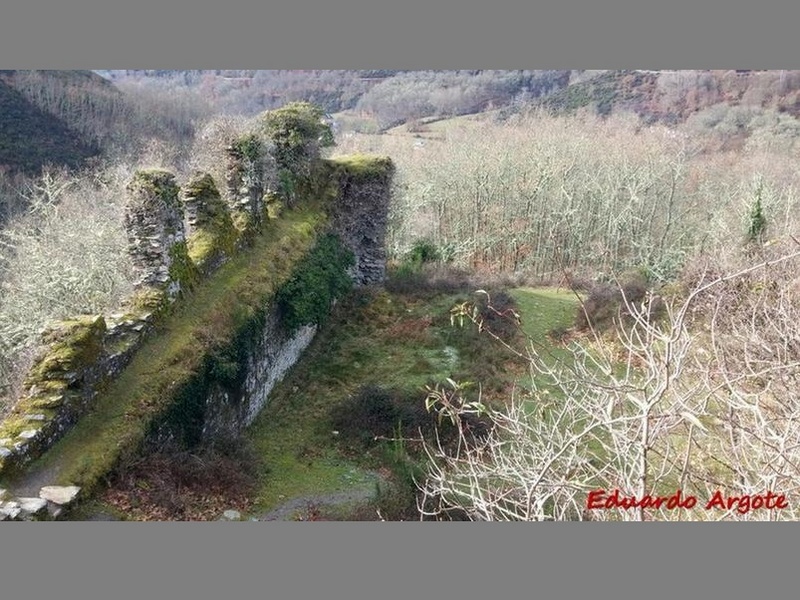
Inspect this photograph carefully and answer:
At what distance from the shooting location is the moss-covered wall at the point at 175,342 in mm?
8758

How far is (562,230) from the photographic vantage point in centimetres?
3144

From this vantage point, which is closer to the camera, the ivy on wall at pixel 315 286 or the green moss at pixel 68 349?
the green moss at pixel 68 349

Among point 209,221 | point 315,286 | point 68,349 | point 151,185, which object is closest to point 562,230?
point 315,286

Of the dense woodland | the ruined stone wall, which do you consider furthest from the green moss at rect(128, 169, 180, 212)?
the dense woodland

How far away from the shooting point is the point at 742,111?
40.3 meters

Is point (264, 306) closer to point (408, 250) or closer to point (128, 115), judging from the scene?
point (408, 250)

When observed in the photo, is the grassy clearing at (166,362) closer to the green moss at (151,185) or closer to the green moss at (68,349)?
→ the green moss at (68,349)

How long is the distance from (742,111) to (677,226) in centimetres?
1578

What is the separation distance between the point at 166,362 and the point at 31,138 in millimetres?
41023

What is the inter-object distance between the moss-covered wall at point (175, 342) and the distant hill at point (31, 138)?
3128 centimetres

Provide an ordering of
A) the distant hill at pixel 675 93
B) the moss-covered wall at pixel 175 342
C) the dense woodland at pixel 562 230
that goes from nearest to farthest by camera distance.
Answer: the dense woodland at pixel 562 230
the moss-covered wall at pixel 175 342
the distant hill at pixel 675 93

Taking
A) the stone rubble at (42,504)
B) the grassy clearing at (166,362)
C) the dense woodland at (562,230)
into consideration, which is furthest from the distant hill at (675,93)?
the stone rubble at (42,504)

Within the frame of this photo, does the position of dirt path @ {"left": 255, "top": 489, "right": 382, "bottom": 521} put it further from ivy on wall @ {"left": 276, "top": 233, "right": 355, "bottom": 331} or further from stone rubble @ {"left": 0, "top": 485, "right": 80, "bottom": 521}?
ivy on wall @ {"left": 276, "top": 233, "right": 355, "bottom": 331}

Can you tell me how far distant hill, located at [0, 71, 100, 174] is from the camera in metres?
41.4
